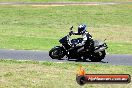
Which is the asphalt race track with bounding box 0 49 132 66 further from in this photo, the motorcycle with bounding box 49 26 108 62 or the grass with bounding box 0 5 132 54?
the grass with bounding box 0 5 132 54

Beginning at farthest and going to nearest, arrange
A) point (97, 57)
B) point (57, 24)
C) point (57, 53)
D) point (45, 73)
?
point (57, 24) → point (57, 53) → point (97, 57) → point (45, 73)

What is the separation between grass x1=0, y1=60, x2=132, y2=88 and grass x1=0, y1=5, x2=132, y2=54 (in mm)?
5794

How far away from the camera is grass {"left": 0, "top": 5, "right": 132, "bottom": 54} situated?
94.8 feet

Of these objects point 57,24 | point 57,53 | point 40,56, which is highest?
point 57,53

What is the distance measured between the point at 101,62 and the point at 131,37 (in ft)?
43.9

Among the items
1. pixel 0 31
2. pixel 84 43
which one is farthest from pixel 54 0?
pixel 84 43

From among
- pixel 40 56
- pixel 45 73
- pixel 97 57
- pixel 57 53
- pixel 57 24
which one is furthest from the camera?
pixel 57 24

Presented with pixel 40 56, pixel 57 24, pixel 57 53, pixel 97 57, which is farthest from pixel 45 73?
pixel 57 24

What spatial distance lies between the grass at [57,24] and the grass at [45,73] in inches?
228

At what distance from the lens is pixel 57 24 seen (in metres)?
42.4

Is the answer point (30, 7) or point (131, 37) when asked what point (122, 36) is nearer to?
point (131, 37)

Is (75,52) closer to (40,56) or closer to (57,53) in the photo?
(57,53)

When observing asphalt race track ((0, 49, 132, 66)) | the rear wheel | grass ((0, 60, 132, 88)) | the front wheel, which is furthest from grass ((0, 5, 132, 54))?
grass ((0, 60, 132, 88))

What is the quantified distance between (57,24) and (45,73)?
80.6 ft
